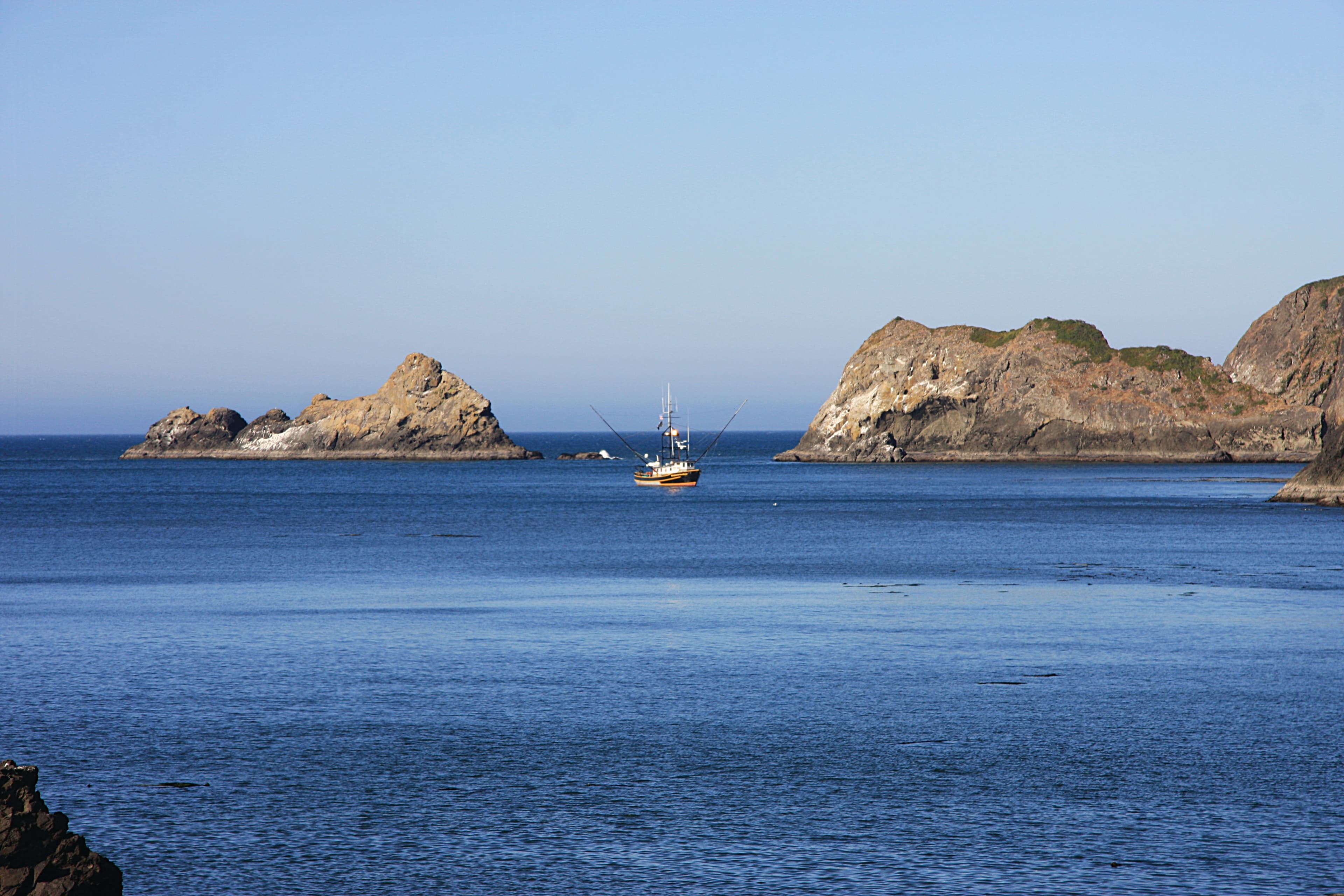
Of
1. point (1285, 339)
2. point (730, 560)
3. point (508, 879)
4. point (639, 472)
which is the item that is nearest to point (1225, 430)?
point (1285, 339)

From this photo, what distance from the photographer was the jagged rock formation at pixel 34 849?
31.7 ft

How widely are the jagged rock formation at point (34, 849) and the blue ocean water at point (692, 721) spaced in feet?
5.38

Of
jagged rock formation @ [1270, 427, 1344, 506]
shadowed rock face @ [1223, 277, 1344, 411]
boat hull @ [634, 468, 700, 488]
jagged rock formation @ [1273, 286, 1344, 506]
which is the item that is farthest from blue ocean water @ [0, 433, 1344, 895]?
shadowed rock face @ [1223, 277, 1344, 411]

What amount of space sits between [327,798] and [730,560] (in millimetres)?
33571

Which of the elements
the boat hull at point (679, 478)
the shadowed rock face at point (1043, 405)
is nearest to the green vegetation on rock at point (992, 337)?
the shadowed rock face at point (1043, 405)

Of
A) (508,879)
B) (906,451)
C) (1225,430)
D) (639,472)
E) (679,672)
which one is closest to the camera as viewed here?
(508,879)

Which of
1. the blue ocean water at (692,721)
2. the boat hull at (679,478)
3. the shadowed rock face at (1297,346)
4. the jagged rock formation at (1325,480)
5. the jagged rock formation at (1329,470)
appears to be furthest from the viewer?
the shadowed rock face at (1297,346)

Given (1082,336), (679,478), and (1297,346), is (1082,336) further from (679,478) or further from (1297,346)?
(679,478)

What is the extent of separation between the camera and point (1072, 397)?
169 m

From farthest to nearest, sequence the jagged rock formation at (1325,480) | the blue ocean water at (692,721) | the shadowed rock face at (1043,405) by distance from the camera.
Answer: the shadowed rock face at (1043,405)
the jagged rock formation at (1325,480)
the blue ocean water at (692,721)

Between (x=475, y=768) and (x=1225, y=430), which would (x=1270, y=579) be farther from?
(x=1225, y=430)

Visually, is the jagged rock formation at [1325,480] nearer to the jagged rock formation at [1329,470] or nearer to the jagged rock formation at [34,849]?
the jagged rock formation at [1329,470]

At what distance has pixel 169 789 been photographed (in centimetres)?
1448

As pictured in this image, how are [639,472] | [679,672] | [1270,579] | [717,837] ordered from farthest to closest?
[639,472] → [1270,579] → [679,672] → [717,837]
